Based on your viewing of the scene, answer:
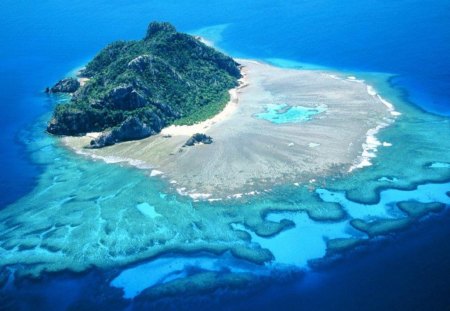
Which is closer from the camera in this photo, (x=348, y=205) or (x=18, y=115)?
(x=348, y=205)

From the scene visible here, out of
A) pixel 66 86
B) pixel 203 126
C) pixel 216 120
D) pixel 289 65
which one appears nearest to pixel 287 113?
pixel 216 120

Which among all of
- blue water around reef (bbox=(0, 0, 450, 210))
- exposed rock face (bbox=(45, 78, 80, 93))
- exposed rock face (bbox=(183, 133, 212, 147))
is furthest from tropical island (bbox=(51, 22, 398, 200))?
blue water around reef (bbox=(0, 0, 450, 210))

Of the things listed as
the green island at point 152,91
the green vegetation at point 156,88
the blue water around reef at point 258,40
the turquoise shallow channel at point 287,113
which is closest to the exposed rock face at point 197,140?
the green island at point 152,91

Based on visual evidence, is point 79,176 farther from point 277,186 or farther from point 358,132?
point 358,132

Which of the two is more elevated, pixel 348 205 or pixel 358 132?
pixel 358 132

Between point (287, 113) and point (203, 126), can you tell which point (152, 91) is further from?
point (287, 113)

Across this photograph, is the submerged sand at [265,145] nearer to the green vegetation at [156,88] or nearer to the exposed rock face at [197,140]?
the exposed rock face at [197,140]

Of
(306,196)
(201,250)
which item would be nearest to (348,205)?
(306,196)
